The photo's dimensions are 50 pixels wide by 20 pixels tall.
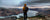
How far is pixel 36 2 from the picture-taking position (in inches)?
50.8

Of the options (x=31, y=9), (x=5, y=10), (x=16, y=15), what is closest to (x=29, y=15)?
(x=31, y=9)

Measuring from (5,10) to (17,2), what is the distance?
264 mm

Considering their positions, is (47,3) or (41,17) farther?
(47,3)

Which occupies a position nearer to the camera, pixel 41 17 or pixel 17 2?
pixel 41 17

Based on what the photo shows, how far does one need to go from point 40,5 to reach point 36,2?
93mm

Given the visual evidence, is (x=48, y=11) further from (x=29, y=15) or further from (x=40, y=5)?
(x=29, y=15)

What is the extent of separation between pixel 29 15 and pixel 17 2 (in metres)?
0.33

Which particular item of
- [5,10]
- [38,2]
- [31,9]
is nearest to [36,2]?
[38,2]

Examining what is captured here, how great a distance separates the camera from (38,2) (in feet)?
4.22

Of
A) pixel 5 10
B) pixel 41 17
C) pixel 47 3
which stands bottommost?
pixel 41 17

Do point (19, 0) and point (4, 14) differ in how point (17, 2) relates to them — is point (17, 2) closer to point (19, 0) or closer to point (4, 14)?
point (19, 0)

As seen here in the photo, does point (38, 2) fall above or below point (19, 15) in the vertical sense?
above

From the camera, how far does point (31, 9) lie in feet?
4.14

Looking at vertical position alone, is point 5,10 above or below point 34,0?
below
